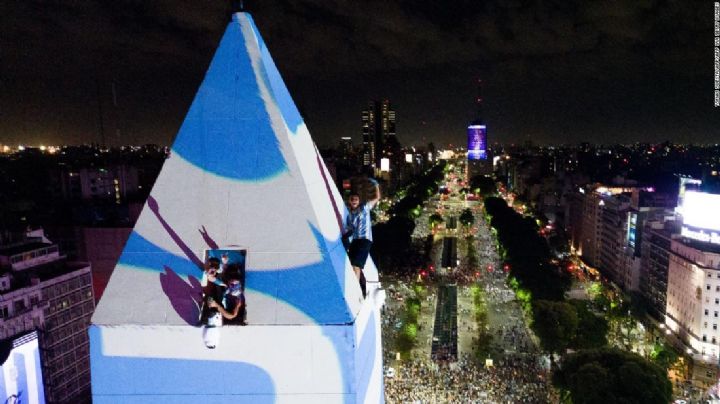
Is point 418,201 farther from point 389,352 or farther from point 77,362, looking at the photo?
point 77,362

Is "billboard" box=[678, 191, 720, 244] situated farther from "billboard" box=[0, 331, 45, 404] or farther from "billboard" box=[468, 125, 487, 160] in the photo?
"billboard" box=[468, 125, 487, 160]

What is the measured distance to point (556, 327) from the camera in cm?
3158

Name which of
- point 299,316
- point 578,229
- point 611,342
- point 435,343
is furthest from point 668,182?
point 299,316

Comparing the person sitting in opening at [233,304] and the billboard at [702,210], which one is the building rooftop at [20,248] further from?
the billboard at [702,210]

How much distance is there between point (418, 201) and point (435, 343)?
210ft

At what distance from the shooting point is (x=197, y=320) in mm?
3709

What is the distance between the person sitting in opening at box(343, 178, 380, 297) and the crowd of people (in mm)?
24649

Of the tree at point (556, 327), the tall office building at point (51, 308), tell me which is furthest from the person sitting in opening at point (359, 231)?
the tree at point (556, 327)

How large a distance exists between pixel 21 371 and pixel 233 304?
29.5 m

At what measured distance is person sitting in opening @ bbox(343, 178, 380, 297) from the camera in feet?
13.3

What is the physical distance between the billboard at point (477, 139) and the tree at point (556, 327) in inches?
4268

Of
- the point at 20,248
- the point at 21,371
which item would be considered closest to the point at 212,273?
the point at 21,371

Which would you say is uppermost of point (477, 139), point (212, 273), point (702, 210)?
point (477, 139)

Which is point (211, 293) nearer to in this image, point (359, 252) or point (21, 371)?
point (359, 252)
